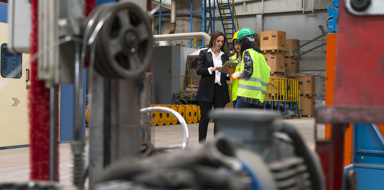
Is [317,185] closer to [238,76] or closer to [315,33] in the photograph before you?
[238,76]

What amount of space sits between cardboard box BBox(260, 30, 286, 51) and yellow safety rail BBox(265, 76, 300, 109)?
1058mm

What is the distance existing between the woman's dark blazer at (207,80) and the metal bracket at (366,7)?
9.50 feet

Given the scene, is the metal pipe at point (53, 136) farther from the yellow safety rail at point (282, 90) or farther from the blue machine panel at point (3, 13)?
the yellow safety rail at point (282, 90)

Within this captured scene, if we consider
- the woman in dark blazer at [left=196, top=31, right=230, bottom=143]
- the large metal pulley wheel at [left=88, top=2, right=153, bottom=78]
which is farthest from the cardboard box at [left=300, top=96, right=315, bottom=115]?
the large metal pulley wheel at [left=88, top=2, right=153, bottom=78]

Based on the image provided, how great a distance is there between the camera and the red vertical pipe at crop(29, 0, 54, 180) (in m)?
1.59

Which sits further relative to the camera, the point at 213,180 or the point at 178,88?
the point at 178,88

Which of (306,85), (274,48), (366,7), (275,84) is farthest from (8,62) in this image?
(306,85)

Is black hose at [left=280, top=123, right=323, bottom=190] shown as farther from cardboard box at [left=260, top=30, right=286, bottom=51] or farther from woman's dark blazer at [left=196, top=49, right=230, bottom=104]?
cardboard box at [left=260, top=30, right=286, bottom=51]

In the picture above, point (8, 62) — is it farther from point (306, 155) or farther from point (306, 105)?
point (306, 105)

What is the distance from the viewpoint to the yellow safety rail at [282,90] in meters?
13.1

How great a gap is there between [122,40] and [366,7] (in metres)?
1.00

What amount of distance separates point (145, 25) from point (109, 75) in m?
0.25

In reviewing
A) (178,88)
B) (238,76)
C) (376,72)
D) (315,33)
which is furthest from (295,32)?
(376,72)

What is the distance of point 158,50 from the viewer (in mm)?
12578
